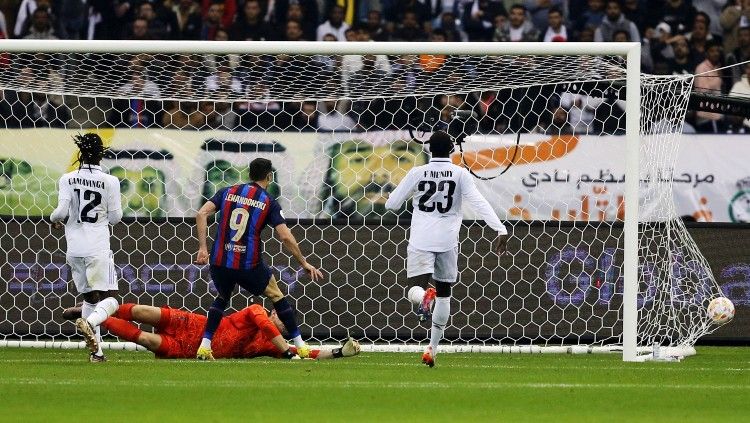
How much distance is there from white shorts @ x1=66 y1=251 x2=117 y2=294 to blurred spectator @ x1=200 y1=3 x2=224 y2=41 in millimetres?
8770

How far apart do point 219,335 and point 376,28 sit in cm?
901

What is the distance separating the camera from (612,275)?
44.0ft

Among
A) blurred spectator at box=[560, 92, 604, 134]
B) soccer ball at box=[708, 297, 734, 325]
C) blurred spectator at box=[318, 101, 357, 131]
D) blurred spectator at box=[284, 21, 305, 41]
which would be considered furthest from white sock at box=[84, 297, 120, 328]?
blurred spectator at box=[284, 21, 305, 41]

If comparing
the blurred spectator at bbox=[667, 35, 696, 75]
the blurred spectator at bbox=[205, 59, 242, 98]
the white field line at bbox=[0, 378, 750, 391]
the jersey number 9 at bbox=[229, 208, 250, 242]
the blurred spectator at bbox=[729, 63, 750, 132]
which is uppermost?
the blurred spectator at bbox=[667, 35, 696, 75]

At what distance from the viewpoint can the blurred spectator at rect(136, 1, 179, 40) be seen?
19.8 metres

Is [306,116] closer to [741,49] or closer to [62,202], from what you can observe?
[62,202]

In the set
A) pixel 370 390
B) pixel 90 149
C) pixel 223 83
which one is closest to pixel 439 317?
pixel 370 390

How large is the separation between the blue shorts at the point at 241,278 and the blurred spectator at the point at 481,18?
914 centimetres

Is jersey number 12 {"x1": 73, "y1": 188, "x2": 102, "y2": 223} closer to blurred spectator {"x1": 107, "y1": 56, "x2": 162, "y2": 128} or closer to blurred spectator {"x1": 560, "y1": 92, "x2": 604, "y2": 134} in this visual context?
blurred spectator {"x1": 107, "y1": 56, "x2": 162, "y2": 128}

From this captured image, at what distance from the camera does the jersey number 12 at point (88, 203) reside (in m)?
11.5

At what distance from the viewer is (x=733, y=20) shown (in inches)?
775

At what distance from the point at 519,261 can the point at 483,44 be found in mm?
2277

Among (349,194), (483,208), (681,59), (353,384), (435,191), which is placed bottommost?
(353,384)

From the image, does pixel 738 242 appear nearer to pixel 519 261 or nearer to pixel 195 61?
pixel 519 261
